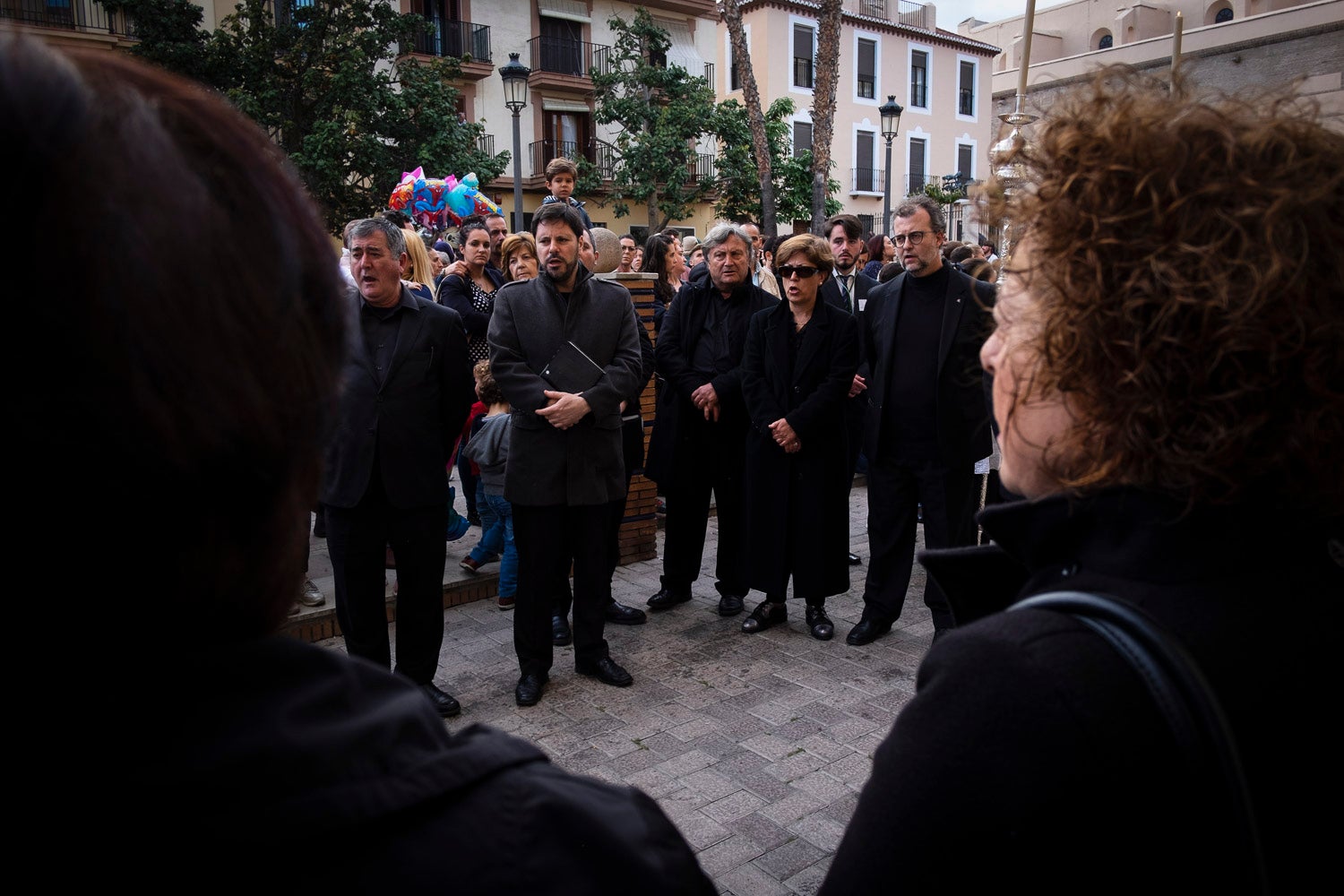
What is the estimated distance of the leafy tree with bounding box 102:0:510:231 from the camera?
58.1ft

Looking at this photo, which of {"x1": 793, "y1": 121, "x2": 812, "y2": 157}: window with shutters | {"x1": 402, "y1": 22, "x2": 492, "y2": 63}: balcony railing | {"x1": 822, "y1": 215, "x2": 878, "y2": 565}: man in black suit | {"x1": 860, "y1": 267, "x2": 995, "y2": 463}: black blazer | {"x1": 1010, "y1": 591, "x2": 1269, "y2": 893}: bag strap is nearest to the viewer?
{"x1": 1010, "y1": 591, "x2": 1269, "y2": 893}: bag strap

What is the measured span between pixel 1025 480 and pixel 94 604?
3.42 ft

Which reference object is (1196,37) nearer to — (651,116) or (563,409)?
(651,116)

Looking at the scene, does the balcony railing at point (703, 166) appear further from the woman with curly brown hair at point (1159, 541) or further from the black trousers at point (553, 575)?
the woman with curly brown hair at point (1159, 541)

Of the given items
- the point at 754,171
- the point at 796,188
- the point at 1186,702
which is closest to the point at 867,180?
the point at 796,188

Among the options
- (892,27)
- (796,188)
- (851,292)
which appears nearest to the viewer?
(851,292)

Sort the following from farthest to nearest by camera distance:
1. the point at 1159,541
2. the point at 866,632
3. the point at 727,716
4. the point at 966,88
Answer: the point at 966,88 → the point at 866,632 → the point at 727,716 → the point at 1159,541

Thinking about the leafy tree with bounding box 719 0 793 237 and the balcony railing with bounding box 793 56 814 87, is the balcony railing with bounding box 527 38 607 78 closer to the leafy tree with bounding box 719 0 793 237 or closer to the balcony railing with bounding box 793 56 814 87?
the leafy tree with bounding box 719 0 793 237

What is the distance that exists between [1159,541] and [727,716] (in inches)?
134

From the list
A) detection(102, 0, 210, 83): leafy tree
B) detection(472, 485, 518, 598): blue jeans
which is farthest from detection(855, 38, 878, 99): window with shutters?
detection(472, 485, 518, 598): blue jeans

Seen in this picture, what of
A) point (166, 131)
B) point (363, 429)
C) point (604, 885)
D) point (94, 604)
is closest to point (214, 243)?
point (166, 131)

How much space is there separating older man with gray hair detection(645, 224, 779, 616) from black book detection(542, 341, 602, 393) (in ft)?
4.14

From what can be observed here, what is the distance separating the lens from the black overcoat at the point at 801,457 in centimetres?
542

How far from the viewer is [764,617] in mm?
5473
